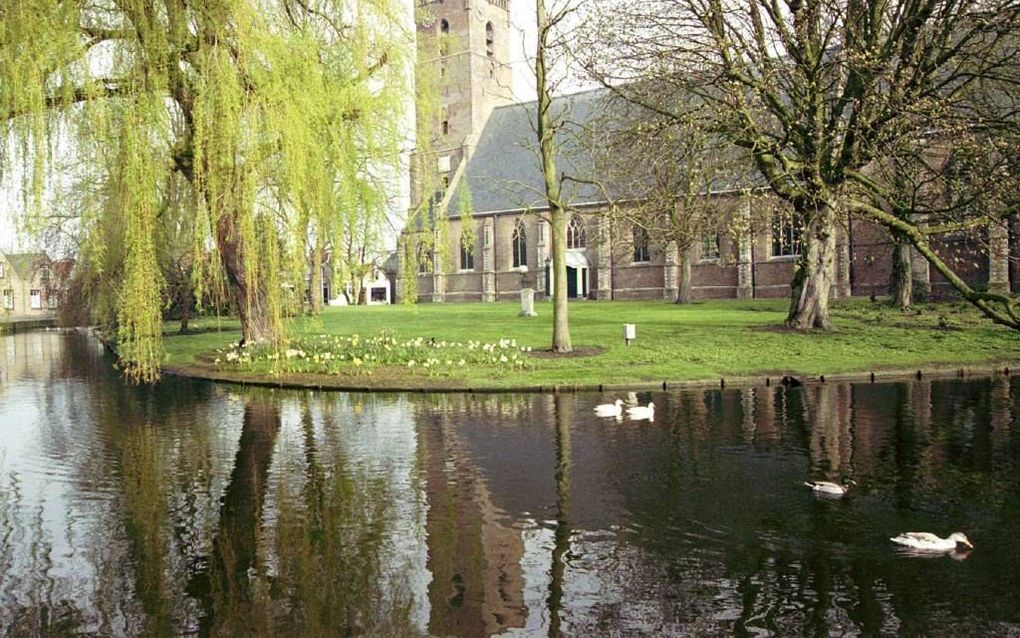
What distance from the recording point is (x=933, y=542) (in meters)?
6.36

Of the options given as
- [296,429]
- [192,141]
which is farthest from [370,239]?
[296,429]

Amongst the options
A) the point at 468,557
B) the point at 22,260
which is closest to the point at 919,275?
the point at 22,260

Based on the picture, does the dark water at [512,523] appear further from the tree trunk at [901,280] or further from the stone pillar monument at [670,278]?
the stone pillar monument at [670,278]

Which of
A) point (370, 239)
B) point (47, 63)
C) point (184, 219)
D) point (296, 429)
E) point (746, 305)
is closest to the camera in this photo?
point (47, 63)

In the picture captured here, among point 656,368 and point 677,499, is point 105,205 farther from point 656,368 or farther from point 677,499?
point 677,499

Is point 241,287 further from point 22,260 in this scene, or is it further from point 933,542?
point 933,542

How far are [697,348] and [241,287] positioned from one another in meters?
10.8

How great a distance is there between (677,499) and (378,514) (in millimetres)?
2673

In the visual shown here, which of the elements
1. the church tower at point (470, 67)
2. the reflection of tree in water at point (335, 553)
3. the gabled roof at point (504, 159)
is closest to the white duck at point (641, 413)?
the reflection of tree in water at point (335, 553)

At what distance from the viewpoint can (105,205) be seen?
62.5ft

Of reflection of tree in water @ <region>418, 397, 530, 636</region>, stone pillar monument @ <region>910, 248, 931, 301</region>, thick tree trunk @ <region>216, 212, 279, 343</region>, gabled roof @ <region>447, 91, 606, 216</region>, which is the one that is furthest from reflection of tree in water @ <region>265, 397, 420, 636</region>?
gabled roof @ <region>447, 91, 606, 216</region>

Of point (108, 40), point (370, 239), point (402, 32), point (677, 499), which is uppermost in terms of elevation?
point (402, 32)

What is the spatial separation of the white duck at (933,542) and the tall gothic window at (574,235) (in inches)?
2071

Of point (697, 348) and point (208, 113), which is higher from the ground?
point (208, 113)
